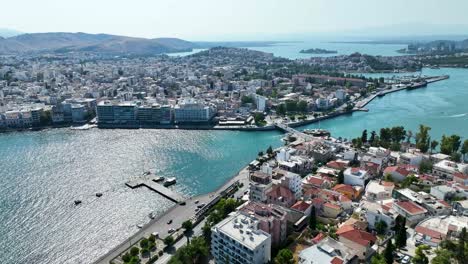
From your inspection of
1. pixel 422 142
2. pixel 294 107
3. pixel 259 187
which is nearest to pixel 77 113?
pixel 294 107

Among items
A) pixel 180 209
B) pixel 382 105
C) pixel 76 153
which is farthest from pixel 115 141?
pixel 382 105

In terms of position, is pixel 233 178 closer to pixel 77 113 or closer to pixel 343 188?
pixel 343 188

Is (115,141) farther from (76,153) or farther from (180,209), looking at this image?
(180,209)

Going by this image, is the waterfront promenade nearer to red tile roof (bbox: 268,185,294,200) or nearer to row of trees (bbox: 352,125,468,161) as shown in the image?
red tile roof (bbox: 268,185,294,200)

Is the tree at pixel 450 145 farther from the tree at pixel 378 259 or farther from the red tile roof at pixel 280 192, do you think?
the tree at pixel 378 259

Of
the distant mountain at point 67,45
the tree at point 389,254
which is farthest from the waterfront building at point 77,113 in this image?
the distant mountain at point 67,45

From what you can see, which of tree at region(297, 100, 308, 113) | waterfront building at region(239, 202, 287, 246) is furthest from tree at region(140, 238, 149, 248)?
tree at region(297, 100, 308, 113)
